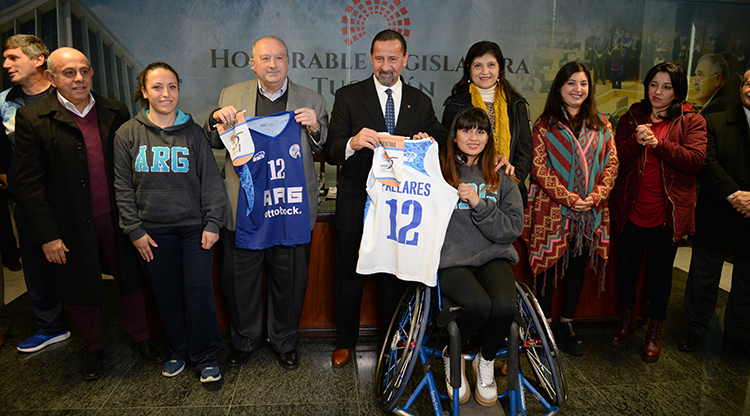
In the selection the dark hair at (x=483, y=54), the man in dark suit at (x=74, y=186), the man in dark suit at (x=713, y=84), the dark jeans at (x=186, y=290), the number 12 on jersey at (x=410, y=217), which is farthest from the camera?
the man in dark suit at (x=713, y=84)

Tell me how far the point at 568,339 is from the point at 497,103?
4.74 feet

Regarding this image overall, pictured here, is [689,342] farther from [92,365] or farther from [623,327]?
[92,365]

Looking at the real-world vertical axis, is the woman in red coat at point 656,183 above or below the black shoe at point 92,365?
above

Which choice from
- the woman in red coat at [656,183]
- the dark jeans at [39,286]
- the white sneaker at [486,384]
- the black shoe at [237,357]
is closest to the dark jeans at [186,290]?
the black shoe at [237,357]

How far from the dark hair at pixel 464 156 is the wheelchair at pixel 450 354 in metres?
0.49

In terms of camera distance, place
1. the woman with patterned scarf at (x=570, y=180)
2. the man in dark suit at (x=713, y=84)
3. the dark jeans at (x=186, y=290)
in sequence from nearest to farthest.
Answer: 1. the dark jeans at (x=186, y=290)
2. the woman with patterned scarf at (x=570, y=180)
3. the man in dark suit at (x=713, y=84)

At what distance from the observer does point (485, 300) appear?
6.00 ft

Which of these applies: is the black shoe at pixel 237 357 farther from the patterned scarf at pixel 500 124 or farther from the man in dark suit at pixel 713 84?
the man in dark suit at pixel 713 84

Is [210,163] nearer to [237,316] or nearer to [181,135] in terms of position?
[181,135]

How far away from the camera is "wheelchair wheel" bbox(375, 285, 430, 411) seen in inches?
71.6

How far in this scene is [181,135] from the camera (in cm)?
210

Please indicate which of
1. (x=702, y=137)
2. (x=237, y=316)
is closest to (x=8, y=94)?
(x=237, y=316)

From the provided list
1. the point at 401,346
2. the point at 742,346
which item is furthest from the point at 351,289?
the point at 742,346

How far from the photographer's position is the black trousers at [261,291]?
7.68ft
